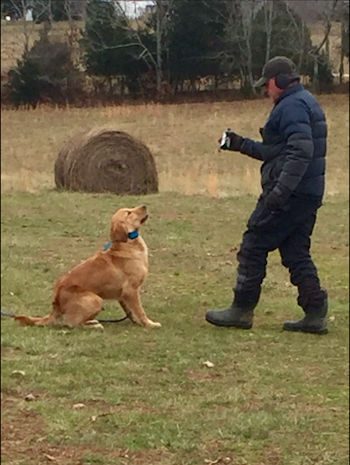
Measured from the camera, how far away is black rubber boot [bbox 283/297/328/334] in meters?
5.47

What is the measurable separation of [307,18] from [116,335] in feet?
7.23

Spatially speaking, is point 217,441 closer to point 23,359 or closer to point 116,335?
point 23,359

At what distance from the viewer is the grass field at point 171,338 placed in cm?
356

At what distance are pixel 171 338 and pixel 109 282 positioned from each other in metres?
0.46

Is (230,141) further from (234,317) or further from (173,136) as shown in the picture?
(234,317)

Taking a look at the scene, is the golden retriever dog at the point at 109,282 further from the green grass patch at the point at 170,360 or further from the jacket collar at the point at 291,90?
the jacket collar at the point at 291,90

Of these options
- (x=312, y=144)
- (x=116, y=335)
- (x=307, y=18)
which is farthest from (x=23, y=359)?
(x=307, y=18)

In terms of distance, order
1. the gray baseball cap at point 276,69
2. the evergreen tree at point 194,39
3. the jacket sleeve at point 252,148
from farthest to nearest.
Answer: the jacket sleeve at point 252,148 < the gray baseball cap at point 276,69 < the evergreen tree at point 194,39

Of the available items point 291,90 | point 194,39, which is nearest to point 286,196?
point 291,90

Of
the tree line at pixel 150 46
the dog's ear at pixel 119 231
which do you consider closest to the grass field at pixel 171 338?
the tree line at pixel 150 46

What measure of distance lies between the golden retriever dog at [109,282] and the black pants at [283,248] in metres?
0.55

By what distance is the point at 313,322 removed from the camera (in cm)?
548

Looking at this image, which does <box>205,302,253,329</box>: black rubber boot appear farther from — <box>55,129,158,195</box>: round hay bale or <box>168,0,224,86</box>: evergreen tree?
<box>168,0,224,86</box>: evergreen tree

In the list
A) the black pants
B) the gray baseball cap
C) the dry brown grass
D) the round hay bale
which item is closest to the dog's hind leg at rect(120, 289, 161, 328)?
the black pants
